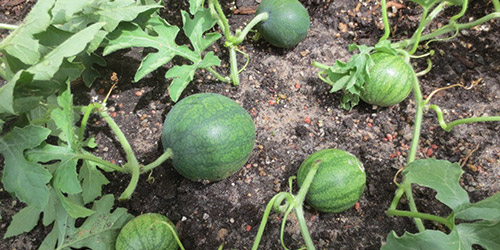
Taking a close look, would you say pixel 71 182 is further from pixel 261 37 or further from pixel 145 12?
pixel 261 37

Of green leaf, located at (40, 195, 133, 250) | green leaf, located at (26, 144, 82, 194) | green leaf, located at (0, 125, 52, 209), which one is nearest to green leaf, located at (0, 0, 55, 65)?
green leaf, located at (0, 125, 52, 209)

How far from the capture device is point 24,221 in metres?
2.38

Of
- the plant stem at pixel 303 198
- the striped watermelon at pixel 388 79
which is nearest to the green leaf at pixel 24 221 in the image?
the plant stem at pixel 303 198

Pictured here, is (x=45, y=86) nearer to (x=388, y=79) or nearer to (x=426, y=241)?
(x=426, y=241)

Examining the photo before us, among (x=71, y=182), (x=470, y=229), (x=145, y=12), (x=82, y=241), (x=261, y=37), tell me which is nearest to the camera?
(x=470, y=229)

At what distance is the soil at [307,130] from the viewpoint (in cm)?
252

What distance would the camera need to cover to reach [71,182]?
2.02m

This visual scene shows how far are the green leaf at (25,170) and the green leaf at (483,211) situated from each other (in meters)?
1.97

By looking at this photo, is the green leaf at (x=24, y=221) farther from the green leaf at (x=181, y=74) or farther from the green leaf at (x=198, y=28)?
the green leaf at (x=198, y=28)

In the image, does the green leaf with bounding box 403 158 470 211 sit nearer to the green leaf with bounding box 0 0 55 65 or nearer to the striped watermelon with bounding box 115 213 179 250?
the striped watermelon with bounding box 115 213 179 250

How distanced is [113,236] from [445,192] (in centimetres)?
184

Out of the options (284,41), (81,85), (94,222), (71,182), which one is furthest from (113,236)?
(284,41)

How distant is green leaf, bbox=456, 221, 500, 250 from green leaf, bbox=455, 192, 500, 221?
0.03 meters

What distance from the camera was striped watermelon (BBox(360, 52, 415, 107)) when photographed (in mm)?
2641
